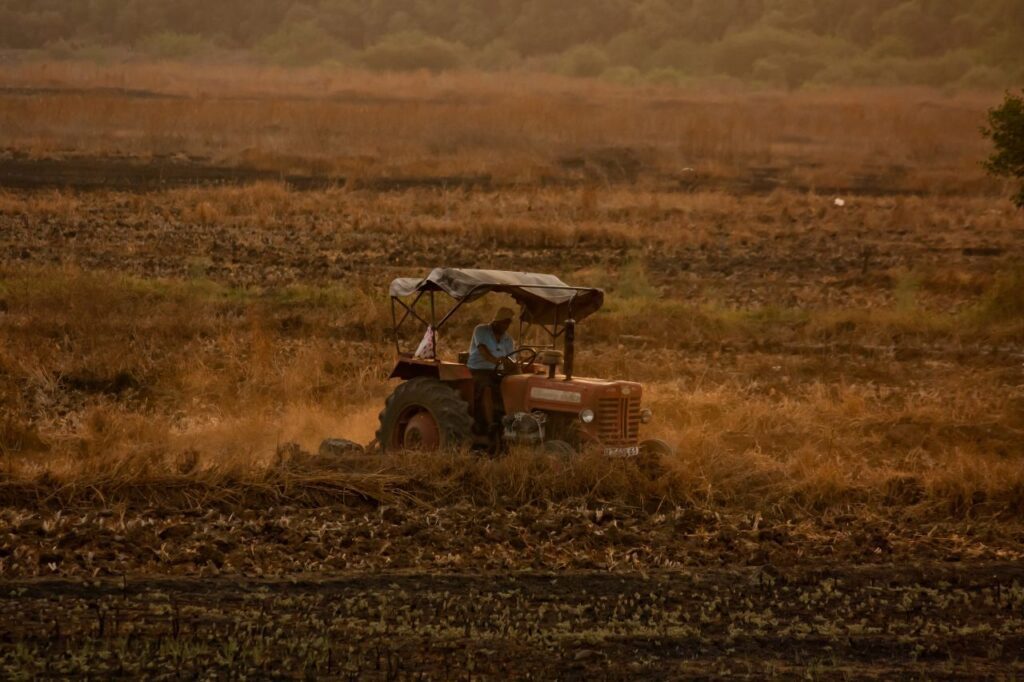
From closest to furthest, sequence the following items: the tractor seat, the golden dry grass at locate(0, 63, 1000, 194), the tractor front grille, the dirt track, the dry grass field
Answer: the dirt track, the dry grass field, the tractor front grille, the tractor seat, the golden dry grass at locate(0, 63, 1000, 194)

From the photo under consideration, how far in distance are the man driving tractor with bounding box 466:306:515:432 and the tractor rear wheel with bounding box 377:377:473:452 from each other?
243 millimetres

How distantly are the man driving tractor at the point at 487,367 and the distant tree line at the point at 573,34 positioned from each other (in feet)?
176

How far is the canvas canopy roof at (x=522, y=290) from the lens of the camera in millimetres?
13289

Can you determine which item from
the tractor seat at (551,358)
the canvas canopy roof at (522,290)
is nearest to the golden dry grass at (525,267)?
the tractor seat at (551,358)

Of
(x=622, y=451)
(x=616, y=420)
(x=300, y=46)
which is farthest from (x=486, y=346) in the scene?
(x=300, y=46)

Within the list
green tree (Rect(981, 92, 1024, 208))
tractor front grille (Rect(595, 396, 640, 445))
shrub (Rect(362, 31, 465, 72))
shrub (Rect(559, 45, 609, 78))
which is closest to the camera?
tractor front grille (Rect(595, 396, 640, 445))

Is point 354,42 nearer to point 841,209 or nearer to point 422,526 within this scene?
point 841,209

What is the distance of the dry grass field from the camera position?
347 inches

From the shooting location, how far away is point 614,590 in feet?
32.2

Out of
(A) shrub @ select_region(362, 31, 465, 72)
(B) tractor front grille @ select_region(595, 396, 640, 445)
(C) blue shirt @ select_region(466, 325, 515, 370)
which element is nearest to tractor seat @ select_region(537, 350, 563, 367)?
(C) blue shirt @ select_region(466, 325, 515, 370)

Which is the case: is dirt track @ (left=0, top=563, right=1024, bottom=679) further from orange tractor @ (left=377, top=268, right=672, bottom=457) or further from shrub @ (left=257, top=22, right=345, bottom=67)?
shrub @ (left=257, top=22, right=345, bottom=67)

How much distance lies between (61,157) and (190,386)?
2322cm

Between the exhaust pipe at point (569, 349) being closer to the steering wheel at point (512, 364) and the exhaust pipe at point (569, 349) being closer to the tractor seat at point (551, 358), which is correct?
the tractor seat at point (551, 358)

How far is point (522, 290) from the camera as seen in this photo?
13648 millimetres
